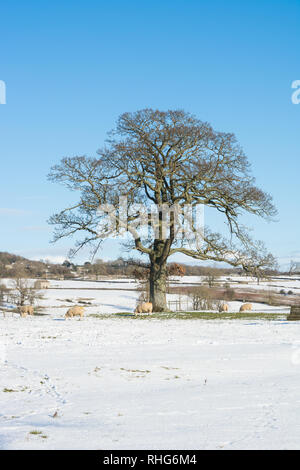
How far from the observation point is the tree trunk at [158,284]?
28856mm

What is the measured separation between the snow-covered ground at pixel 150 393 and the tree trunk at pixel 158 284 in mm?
12806

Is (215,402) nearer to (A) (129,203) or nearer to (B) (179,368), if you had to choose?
(B) (179,368)

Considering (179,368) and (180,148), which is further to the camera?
(180,148)

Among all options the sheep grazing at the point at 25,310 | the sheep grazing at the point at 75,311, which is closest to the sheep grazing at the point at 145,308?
the sheep grazing at the point at 75,311

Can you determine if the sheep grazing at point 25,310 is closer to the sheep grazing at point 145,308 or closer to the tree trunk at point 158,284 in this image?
the sheep grazing at point 145,308

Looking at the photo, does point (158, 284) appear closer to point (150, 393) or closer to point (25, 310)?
point (25, 310)

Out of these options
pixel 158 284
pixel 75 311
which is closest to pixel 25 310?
pixel 75 311

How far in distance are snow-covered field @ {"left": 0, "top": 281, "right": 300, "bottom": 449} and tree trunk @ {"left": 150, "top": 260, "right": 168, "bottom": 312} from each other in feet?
40.0

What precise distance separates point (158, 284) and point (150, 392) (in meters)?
20.5

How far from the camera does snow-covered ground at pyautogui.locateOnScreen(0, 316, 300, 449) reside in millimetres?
5969

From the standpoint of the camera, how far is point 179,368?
10836mm

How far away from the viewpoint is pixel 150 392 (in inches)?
338
